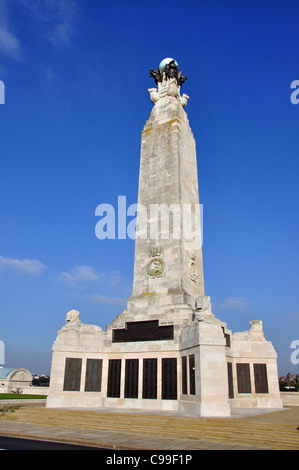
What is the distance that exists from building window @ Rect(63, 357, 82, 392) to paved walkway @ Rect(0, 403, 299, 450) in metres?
4.99

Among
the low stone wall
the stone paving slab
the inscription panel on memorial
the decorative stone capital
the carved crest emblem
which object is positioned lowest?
the stone paving slab

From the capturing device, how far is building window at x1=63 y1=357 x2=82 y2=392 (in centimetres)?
2333

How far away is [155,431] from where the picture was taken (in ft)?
47.7

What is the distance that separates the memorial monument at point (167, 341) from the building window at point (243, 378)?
0.20 feet

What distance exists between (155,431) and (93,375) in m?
10.4

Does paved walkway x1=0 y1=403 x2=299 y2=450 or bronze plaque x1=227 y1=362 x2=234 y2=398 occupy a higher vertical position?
bronze plaque x1=227 y1=362 x2=234 y2=398

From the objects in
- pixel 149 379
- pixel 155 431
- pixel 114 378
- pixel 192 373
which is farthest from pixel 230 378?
pixel 155 431

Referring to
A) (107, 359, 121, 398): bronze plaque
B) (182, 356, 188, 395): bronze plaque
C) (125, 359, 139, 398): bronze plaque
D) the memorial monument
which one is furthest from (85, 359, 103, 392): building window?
(182, 356, 188, 395): bronze plaque

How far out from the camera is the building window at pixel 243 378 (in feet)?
76.6

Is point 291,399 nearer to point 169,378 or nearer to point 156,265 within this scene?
point 169,378

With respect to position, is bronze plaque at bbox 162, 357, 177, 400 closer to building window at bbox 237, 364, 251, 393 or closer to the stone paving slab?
building window at bbox 237, 364, 251, 393
